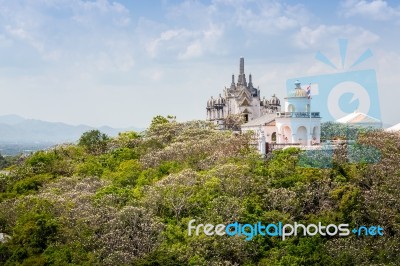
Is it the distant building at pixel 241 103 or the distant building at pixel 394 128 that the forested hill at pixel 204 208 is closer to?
the distant building at pixel 394 128

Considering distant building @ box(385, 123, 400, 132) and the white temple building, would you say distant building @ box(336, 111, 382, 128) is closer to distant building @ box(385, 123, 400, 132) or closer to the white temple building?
distant building @ box(385, 123, 400, 132)

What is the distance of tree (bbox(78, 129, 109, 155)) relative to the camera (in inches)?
2197

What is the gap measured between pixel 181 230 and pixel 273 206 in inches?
231

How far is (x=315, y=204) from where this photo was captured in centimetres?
3562

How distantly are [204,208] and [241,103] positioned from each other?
35.2 metres

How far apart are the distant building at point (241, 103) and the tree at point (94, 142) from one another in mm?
13068

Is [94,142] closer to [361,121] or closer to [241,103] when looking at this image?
[241,103]

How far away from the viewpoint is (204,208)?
3403 cm

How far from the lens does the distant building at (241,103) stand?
224ft

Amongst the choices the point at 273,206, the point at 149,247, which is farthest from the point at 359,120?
the point at 149,247

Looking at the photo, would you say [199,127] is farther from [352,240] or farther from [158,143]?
[352,240]

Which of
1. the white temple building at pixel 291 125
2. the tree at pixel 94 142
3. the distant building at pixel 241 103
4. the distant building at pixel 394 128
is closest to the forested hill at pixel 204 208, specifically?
the white temple building at pixel 291 125

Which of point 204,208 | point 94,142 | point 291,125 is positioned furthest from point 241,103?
point 204,208

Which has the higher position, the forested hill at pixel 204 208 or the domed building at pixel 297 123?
the domed building at pixel 297 123
